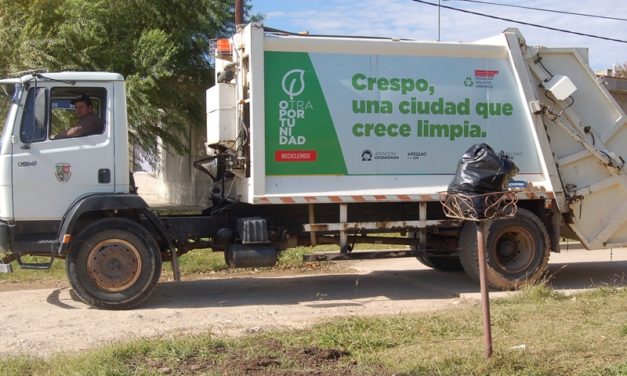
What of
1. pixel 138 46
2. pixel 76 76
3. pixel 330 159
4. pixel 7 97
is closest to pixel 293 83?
pixel 330 159

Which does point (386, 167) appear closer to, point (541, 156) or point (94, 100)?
point (541, 156)

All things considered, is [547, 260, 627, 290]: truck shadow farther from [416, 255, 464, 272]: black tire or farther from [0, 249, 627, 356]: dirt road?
[416, 255, 464, 272]: black tire

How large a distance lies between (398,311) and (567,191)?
3.08 m

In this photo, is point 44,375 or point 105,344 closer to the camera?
point 44,375

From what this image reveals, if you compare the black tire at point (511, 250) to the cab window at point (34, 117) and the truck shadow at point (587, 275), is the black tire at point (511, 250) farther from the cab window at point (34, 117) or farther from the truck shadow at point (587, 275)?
the cab window at point (34, 117)

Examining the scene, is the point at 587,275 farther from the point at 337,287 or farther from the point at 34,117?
the point at 34,117

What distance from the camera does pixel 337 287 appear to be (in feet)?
32.8

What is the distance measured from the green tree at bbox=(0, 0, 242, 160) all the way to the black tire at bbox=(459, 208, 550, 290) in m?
10.00

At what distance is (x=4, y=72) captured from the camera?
53.3 ft

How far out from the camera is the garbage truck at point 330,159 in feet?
26.7

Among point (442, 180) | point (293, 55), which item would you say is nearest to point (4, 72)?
point (293, 55)

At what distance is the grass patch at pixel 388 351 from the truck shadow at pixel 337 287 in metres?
1.97

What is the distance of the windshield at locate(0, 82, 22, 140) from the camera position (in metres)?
8.19

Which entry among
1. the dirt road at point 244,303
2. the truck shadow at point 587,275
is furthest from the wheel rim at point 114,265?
the truck shadow at point 587,275
